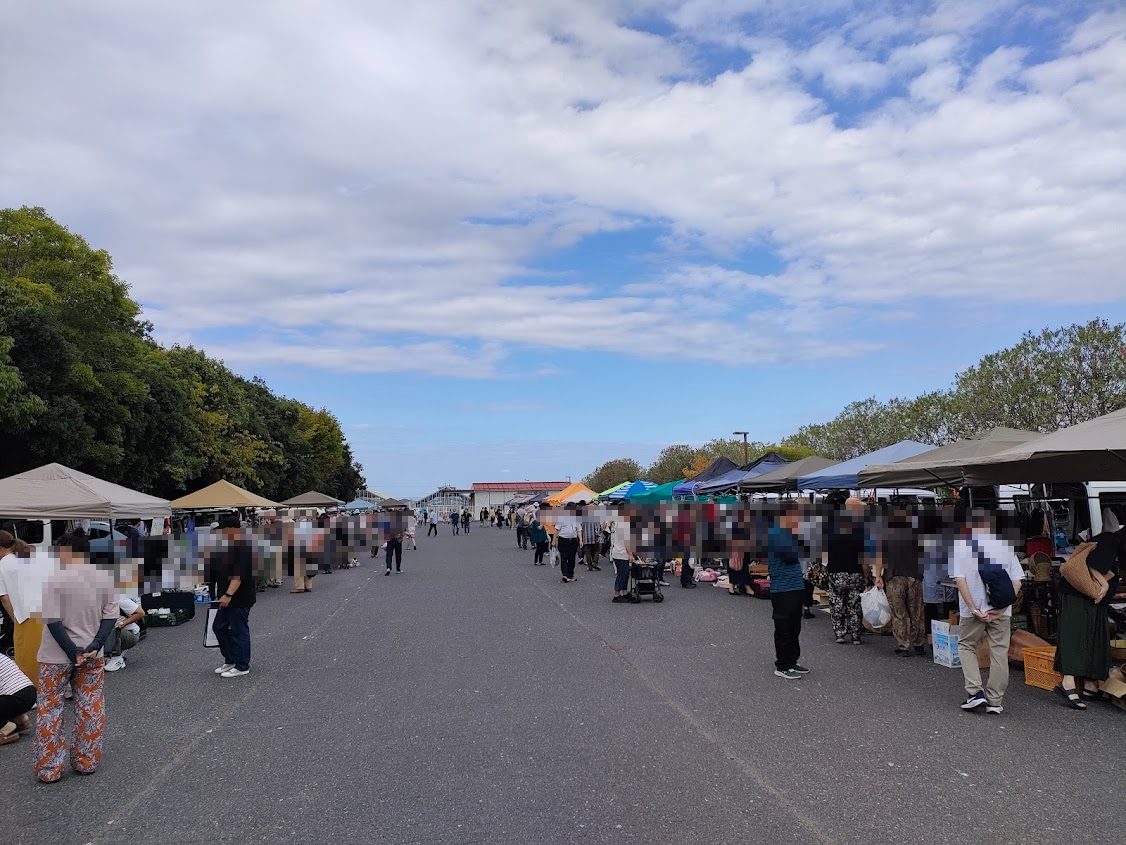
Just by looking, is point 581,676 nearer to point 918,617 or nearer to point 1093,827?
point 918,617

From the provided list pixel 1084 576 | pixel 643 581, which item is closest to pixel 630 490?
pixel 643 581

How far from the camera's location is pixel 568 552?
19219mm

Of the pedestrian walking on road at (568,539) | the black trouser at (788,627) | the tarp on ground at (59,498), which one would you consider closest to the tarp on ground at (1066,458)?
the black trouser at (788,627)

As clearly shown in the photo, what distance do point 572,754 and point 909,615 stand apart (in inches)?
218

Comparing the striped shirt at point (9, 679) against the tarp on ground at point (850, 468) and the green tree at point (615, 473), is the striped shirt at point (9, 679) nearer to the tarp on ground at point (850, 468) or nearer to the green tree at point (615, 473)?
the tarp on ground at point (850, 468)

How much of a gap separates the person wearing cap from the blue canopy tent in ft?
61.7

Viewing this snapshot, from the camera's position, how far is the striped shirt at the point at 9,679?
6090 millimetres

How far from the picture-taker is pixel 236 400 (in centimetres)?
4959

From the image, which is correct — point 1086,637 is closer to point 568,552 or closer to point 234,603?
point 234,603

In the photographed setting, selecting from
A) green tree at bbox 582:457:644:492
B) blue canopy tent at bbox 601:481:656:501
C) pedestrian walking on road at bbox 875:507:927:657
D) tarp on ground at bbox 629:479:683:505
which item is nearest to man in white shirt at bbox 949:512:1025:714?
pedestrian walking on road at bbox 875:507:927:657

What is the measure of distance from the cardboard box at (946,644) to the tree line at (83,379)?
21.9 m

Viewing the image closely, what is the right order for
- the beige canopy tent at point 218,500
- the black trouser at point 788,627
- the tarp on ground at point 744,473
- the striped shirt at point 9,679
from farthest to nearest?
1. the beige canopy tent at point 218,500
2. the tarp on ground at point 744,473
3. the black trouser at point 788,627
4. the striped shirt at point 9,679

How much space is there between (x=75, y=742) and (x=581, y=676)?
4579 millimetres

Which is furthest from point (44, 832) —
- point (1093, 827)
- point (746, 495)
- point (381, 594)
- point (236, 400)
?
point (236, 400)
